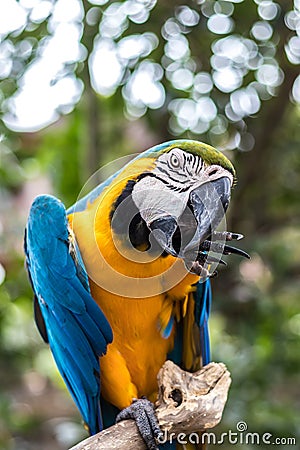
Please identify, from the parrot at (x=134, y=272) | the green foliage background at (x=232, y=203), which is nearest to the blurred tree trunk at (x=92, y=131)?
the green foliage background at (x=232, y=203)

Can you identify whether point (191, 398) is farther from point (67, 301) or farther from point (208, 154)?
point (208, 154)

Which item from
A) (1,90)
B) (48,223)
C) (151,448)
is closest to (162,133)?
(1,90)

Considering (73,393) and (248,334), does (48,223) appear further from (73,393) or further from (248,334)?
(248,334)

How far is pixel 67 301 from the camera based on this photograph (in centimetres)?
115

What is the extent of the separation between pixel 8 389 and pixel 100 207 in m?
1.39

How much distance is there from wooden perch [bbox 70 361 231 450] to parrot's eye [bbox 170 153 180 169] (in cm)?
38

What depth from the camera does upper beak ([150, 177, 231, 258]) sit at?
982 mm

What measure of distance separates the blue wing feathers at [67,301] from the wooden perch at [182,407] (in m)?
0.14

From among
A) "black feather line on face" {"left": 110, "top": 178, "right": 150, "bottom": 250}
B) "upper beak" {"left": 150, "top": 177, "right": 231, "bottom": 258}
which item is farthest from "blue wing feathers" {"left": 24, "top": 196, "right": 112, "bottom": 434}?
"upper beak" {"left": 150, "top": 177, "right": 231, "bottom": 258}

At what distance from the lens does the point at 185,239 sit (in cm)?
101

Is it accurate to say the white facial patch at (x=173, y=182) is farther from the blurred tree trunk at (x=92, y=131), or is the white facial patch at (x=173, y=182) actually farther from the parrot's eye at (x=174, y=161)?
the blurred tree trunk at (x=92, y=131)

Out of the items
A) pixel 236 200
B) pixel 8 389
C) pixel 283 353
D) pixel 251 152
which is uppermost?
pixel 251 152

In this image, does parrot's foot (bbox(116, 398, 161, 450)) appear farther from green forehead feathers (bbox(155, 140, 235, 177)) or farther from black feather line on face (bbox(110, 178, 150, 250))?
green forehead feathers (bbox(155, 140, 235, 177))

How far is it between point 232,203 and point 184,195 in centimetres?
104
